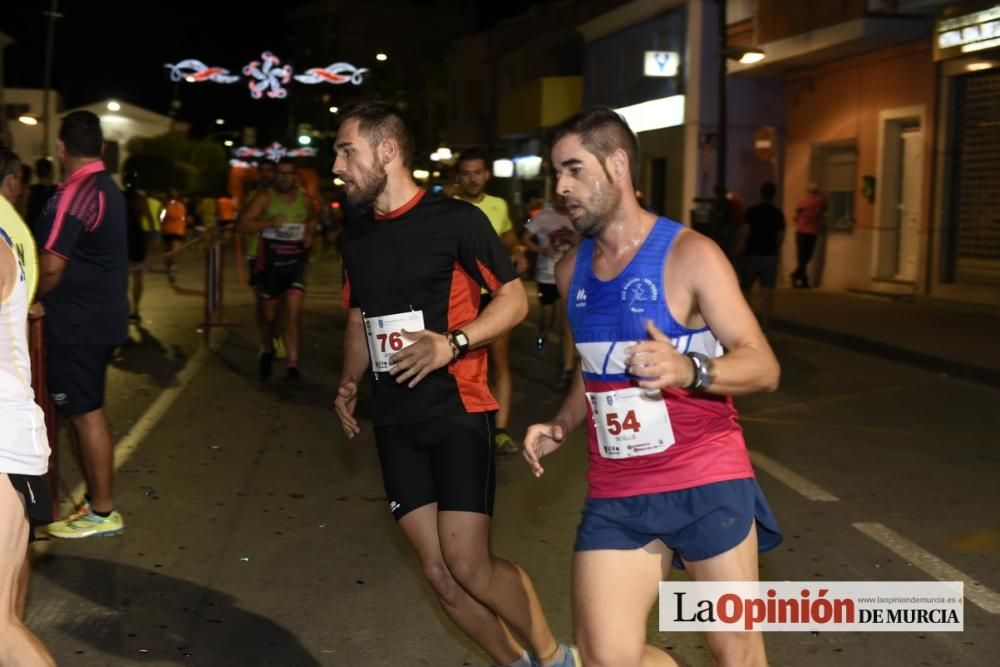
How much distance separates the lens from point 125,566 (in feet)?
19.8

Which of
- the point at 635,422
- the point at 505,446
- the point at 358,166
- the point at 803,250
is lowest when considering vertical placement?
the point at 505,446

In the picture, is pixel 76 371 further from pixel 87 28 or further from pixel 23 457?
pixel 87 28

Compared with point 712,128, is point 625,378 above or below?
below

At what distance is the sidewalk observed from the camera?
1362 centimetres

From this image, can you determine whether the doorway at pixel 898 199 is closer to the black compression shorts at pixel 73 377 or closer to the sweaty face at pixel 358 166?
the black compression shorts at pixel 73 377

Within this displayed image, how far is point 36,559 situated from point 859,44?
18171 mm

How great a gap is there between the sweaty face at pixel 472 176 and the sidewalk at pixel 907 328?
5928mm

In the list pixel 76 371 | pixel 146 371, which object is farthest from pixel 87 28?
pixel 76 371

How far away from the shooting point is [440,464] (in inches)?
168

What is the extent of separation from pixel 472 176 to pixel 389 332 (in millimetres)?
4824

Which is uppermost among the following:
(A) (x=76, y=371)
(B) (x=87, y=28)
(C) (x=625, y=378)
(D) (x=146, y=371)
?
(B) (x=87, y=28)

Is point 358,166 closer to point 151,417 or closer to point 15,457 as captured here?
point 15,457

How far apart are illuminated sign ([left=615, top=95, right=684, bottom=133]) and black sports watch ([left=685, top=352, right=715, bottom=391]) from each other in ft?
89.3

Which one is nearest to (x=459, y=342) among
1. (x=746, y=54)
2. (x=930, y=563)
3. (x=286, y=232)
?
(x=930, y=563)
